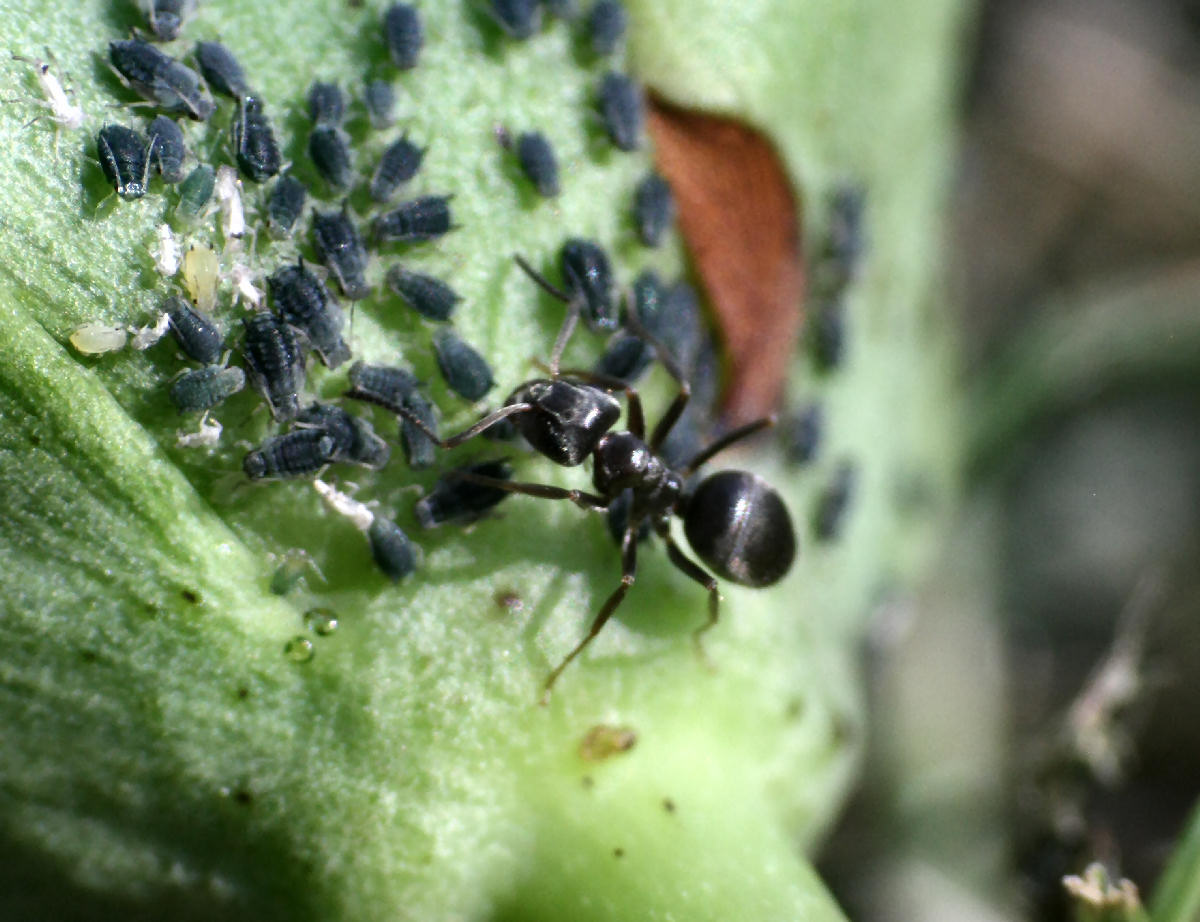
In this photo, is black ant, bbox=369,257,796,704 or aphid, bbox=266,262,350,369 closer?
aphid, bbox=266,262,350,369

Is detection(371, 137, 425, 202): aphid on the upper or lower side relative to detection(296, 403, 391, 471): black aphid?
upper

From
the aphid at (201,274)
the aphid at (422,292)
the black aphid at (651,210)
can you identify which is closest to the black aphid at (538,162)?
the black aphid at (651,210)

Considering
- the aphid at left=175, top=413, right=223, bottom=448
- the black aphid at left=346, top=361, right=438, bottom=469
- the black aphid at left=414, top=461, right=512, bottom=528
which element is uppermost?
the black aphid at left=346, top=361, right=438, bottom=469

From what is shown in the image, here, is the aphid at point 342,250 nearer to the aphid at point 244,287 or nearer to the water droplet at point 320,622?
the aphid at point 244,287

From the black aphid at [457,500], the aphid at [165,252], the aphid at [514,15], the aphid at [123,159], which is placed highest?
the aphid at [514,15]

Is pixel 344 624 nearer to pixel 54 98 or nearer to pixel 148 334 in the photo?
pixel 148 334

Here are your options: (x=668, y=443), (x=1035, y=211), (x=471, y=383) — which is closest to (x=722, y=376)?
(x=668, y=443)

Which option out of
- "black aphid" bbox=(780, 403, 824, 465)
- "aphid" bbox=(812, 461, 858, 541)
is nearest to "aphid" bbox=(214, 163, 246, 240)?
"black aphid" bbox=(780, 403, 824, 465)

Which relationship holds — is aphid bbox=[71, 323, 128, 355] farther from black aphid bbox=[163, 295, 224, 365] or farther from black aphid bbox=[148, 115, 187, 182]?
black aphid bbox=[148, 115, 187, 182]
